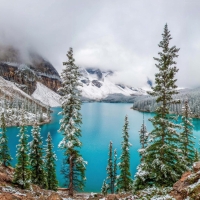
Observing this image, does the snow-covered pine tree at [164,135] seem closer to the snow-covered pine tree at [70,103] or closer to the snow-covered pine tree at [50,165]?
the snow-covered pine tree at [70,103]

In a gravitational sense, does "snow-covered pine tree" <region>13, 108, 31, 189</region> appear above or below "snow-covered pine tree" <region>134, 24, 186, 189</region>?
below

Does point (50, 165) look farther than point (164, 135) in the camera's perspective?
Yes

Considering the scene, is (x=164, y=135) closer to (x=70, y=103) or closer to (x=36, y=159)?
(x=70, y=103)

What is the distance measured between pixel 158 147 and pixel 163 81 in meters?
5.97

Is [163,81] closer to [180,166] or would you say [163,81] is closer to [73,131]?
[180,166]

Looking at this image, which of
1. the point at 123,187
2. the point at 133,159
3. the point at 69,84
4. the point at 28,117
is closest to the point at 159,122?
the point at 69,84

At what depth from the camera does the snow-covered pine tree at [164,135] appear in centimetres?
1466

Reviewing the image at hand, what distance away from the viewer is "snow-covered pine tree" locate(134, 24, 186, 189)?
48.1 feet

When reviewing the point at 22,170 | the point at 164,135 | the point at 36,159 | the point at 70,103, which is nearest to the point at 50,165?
the point at 36,159

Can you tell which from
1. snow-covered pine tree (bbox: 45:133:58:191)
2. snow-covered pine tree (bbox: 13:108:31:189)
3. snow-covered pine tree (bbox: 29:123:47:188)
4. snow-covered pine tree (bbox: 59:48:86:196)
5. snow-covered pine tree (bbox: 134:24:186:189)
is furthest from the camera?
snow-covered pine tree (bbox: 45:133:58:191)

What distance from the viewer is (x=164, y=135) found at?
605 inches

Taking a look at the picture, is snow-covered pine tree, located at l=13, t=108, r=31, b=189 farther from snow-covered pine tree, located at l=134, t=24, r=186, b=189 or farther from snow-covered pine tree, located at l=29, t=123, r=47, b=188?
snow-covered pine tree, located at l=134, t=24, r=186, b=189

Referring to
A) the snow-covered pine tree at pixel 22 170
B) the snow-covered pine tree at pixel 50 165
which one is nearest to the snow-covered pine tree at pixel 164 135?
the snow-covered pine tree at pixel 22 170

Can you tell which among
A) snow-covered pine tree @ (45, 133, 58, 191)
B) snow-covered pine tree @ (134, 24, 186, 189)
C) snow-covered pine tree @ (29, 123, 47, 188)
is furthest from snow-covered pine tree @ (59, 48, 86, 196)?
snow-covered pine tree @ (45, 133, 58, 191)
